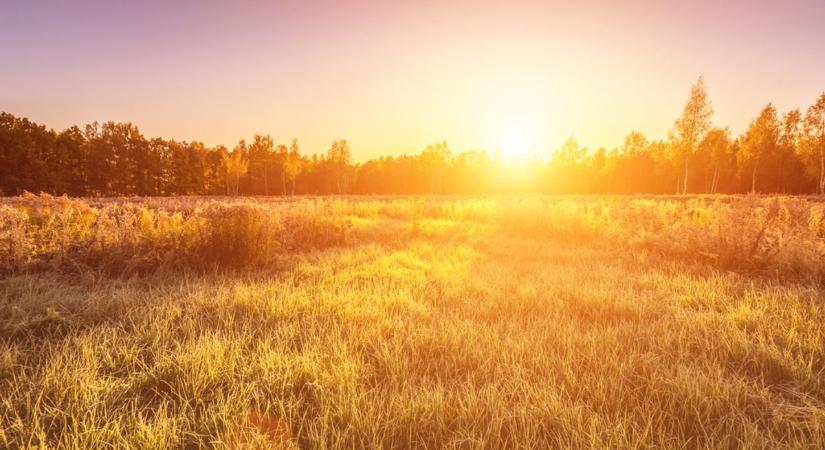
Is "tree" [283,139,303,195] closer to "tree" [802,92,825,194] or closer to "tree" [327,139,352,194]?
"tree" [327,139,352,194]

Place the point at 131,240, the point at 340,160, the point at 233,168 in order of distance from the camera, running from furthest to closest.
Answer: the point at 340,160 → the point at 233,168 → the point at 131,240

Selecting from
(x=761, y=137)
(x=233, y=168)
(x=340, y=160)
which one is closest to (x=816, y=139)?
(x=761, y=137)

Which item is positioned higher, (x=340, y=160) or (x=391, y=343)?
(x=340, y=160)

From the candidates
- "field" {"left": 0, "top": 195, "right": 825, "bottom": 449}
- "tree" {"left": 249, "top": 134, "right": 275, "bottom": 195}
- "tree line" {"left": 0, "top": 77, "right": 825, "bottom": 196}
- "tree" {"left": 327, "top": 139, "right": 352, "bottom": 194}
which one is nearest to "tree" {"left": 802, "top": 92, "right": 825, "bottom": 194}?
"tree line" {"left": 0, "top": 77, "right": 825, "bottom": 196}

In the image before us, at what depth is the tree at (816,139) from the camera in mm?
32188

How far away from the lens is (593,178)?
6356 centimetres

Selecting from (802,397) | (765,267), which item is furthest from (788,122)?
(802,397)

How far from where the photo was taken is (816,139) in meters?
33.1

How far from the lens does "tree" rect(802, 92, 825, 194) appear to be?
32.2 m

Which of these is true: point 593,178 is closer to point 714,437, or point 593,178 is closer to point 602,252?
point 602,252

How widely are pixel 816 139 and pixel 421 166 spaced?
2016 inches

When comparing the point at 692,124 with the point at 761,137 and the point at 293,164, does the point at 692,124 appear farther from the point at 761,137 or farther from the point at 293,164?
the point at 293,164

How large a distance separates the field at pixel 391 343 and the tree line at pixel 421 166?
34.5 metres

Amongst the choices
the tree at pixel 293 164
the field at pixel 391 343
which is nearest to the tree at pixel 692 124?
the field at pixel 391 343
